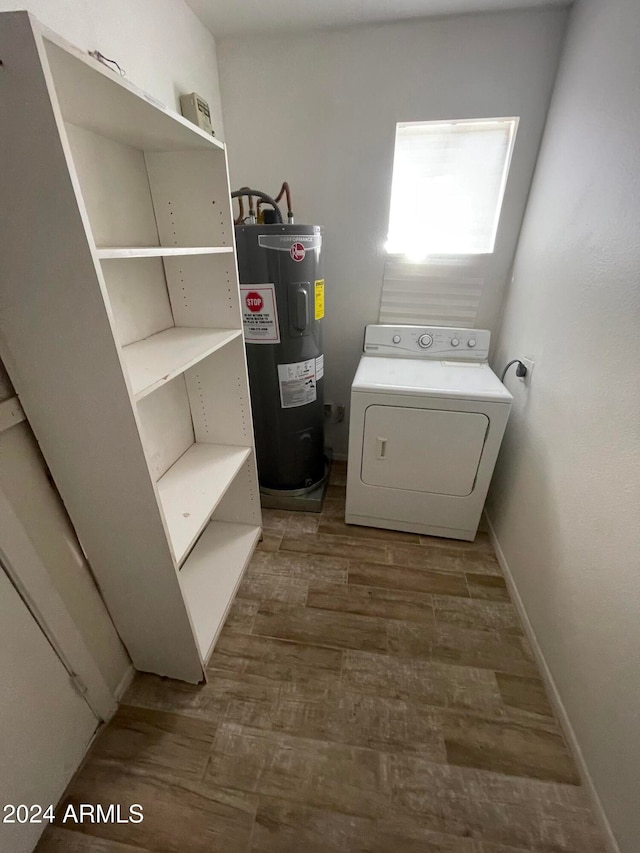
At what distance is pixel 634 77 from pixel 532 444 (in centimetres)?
120

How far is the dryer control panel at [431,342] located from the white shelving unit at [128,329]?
925 mm

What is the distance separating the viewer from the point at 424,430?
1.58 metres

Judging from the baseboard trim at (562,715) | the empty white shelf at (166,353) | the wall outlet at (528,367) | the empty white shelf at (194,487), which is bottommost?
the baseboard trim at (562,715)

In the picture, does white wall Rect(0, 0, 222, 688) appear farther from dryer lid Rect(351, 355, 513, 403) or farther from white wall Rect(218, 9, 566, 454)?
dryer lid Rect(351, 355, 513, 403)

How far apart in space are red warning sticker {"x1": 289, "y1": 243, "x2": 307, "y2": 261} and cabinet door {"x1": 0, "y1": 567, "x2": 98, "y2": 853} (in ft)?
4.82

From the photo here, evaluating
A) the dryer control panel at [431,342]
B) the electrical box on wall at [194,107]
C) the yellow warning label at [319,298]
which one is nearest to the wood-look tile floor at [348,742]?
the dryer control panel at [431,342]

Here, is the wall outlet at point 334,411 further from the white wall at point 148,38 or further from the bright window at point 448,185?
the white wall at point 148,38

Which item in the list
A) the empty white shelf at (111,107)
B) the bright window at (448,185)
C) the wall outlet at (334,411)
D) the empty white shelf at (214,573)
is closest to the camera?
the empty white shelf at (111,107)

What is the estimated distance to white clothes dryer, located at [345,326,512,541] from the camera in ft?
4.99

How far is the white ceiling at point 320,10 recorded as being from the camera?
1.40 m

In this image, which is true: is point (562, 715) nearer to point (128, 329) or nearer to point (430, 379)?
point (430, 379)

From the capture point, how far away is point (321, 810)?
3.13 ft

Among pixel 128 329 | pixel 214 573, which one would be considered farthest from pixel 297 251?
pixel 214 573

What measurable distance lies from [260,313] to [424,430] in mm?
940
